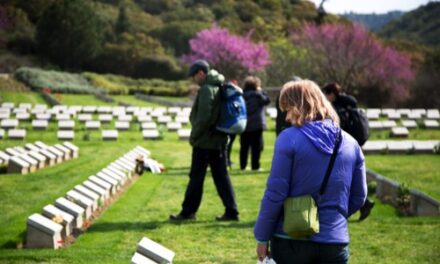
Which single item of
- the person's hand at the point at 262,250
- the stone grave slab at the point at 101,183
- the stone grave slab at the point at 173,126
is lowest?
the stone grave slab at the point at 173,126

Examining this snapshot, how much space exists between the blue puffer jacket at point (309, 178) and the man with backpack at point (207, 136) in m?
4.96

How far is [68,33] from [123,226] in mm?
56930

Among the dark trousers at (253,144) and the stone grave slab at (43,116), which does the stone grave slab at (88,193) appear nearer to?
the dark trousers at (253,144)

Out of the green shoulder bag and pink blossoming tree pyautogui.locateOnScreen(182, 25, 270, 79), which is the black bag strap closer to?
the green shoulder bag

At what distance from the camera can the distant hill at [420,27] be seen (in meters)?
79.0

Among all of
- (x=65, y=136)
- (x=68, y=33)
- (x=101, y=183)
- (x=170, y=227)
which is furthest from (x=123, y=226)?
(x=68, y=33)

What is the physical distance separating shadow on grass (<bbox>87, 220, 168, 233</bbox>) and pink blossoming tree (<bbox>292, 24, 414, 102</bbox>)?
34248mm

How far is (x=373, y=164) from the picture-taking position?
704 inches

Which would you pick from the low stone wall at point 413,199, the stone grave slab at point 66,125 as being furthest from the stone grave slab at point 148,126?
the low stone wall at point 413,199

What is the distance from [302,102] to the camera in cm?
456

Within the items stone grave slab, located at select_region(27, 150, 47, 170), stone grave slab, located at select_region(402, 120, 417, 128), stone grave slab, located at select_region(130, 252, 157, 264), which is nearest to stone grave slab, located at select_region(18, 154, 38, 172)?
stone grave slab, located at select_region(27, 150, 47, 170)

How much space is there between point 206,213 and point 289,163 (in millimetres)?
6544

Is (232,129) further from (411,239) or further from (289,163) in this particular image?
(289,163)

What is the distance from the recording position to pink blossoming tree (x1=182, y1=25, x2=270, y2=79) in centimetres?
5378
